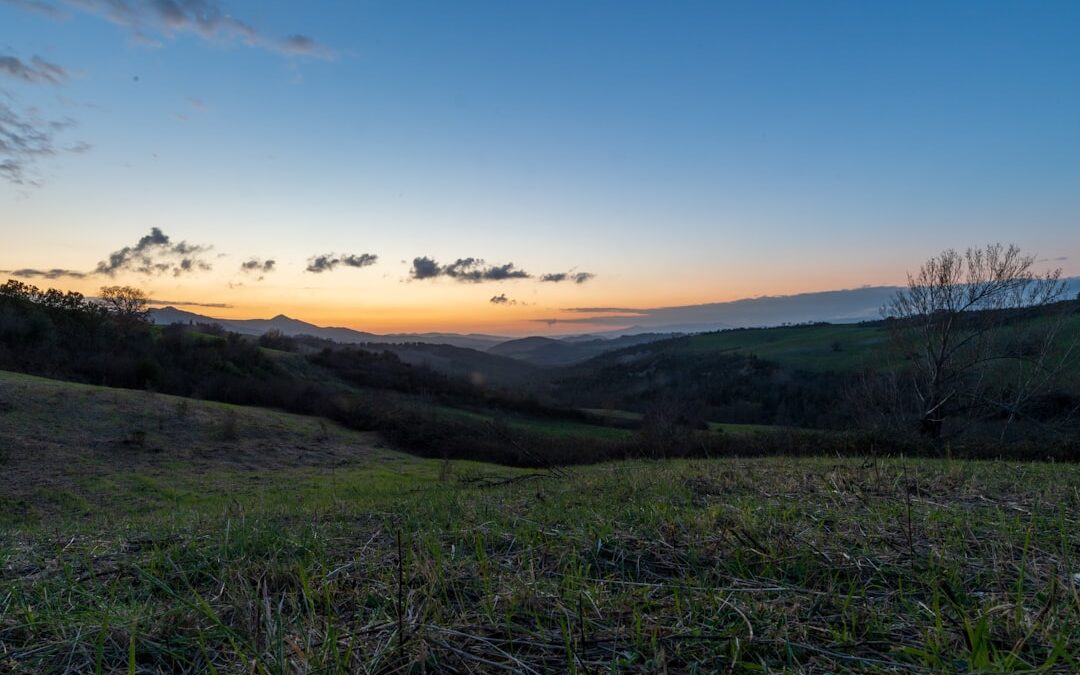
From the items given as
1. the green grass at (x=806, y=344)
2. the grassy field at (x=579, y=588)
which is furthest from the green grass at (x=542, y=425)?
the grassy field at (x=579, y=588)

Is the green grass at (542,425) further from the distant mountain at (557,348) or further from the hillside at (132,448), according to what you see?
the distant mountain at (557,348)

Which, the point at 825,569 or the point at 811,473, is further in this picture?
the point at 811,473

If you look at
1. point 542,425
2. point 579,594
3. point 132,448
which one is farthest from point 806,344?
point 579,594

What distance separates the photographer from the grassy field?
2.36 m

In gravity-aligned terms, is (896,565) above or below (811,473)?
above

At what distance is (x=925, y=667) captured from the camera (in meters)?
2.15

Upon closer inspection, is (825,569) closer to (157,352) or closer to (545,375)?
(157,352)

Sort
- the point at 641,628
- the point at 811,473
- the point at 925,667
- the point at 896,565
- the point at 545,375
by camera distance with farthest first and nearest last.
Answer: the point at 545,375 < the point at 811,473 < the point at 896,565 < the point at 641,628 < the point at 925,667

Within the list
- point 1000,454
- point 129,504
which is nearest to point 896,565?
point 129,504

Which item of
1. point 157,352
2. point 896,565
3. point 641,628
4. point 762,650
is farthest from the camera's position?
point 157,352

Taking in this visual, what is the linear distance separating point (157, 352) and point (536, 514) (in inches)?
1750

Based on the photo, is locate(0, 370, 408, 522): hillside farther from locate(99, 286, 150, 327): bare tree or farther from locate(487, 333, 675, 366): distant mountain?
locate(487, 333, 675, 366): distant mountain

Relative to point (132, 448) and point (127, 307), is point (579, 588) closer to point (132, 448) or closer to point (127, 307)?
point (132, 448)

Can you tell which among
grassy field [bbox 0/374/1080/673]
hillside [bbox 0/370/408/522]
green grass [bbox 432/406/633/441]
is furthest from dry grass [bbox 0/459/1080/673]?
green grass [bbox 432/406/633/441]
